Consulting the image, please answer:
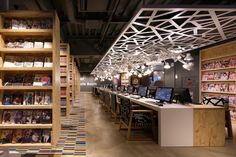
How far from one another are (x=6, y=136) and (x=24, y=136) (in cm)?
35

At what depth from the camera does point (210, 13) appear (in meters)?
5.61

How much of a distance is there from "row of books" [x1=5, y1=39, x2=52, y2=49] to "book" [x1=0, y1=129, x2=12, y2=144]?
5.61ft

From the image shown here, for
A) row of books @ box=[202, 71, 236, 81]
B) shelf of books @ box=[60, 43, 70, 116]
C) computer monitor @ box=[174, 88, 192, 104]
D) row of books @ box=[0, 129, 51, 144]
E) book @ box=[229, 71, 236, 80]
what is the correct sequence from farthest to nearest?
shelf of books @ box=[60, 43, 70, 116], row of books @ box=[202, 71, 236, 81], book @ box=[229, 71, 236, 80], computer monitor @ box=[174, 88, 192, 104], row of books @ box=[0, 129, 51, 144]

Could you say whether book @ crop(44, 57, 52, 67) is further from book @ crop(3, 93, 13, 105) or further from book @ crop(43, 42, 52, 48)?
book @ crop(3, 93, 13, 105)

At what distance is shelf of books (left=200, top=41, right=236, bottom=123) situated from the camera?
873 centimetres

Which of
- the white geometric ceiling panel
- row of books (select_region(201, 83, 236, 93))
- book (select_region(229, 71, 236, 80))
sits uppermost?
the white geometric ceiling panel

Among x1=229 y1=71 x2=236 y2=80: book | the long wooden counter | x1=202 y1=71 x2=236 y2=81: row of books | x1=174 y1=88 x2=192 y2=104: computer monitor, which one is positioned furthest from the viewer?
x1=202 y1=71 x2=236 y2=81: row of books

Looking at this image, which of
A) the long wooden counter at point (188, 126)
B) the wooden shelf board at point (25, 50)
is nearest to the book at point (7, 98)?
the wooden shelf board at point (25, 50)

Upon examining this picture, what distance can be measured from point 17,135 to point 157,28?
4778 millimetres

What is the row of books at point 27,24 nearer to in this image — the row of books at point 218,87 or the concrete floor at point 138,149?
the concrete floor at point 138,149

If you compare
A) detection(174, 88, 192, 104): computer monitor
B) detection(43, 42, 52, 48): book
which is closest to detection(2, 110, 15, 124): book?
detection(43, 42, 52, 48): book

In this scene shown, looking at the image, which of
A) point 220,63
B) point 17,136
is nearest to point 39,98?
point 17,136

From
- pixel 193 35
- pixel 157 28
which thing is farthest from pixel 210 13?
pixel 193 35

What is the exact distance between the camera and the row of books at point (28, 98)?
489 cm
